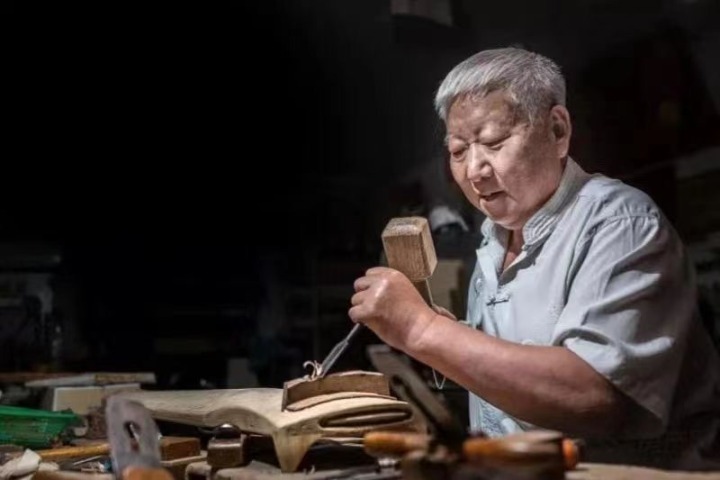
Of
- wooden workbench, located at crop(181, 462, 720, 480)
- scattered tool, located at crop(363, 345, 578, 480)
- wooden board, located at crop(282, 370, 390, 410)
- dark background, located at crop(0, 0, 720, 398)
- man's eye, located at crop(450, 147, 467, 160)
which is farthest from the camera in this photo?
dark background, located at crop(0, 0, 720, 398)

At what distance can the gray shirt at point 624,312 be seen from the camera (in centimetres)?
146

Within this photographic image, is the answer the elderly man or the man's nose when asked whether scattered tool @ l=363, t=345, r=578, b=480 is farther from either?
the man's nose

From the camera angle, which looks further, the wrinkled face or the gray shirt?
the wrinkled face

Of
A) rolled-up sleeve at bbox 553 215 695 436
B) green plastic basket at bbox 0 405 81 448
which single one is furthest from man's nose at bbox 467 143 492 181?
green plastic basket at bbox 0 405 81 448

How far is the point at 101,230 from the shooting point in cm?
276

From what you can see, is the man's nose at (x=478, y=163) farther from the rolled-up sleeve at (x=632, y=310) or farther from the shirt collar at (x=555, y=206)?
the rolled-up sleeve at (x=632, y=310)

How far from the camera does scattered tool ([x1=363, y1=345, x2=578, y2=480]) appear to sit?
3.67ft

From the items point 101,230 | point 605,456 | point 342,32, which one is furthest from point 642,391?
point 101,230

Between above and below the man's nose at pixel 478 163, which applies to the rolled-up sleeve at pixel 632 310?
below

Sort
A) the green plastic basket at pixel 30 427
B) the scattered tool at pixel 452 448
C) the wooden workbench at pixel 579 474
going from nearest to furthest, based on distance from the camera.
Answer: the scattered tool at pixel 452 448, the wooden workbench at pixel 579 474, the green plastic basket at pixel 30 427

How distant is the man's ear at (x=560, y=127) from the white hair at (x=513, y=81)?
0.01m

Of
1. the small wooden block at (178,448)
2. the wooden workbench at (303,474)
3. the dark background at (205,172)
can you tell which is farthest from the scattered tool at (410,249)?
the dark background at (205,172)

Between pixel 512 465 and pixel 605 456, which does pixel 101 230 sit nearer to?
pixel 605 456

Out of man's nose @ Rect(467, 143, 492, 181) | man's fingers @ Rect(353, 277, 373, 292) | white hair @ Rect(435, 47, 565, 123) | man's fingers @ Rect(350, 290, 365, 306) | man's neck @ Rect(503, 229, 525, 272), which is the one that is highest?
white hair @ Rect(435, 47, 565, 123)
